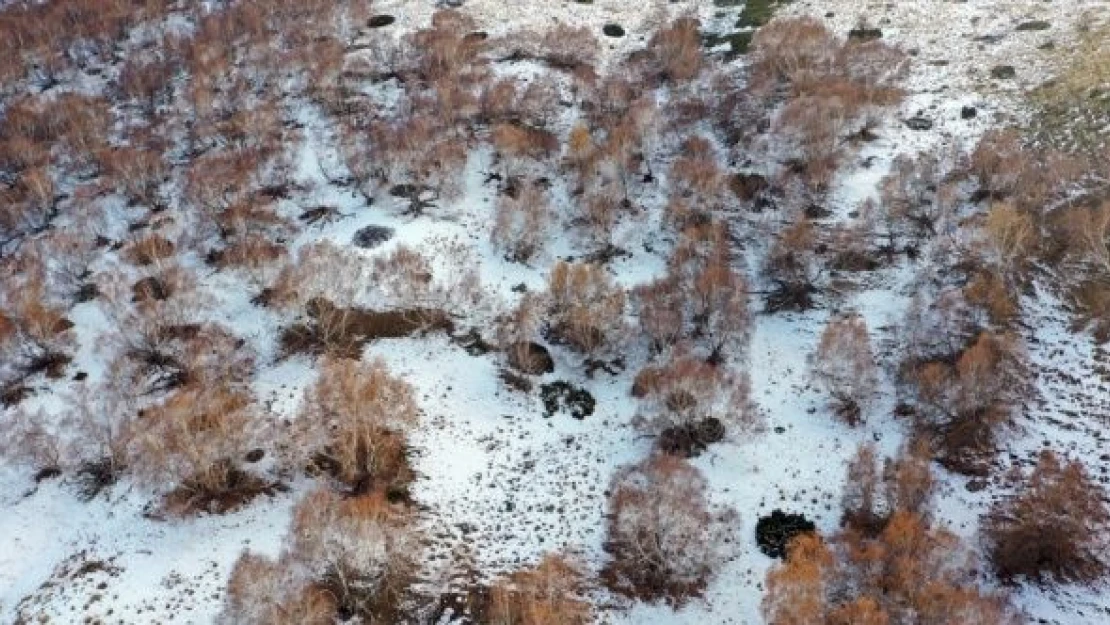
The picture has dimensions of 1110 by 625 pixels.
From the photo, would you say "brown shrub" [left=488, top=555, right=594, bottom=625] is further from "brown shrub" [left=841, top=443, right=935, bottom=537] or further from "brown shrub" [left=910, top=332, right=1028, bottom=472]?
"brown shrub" [left=910, top=332, right=1028, bottom=472]

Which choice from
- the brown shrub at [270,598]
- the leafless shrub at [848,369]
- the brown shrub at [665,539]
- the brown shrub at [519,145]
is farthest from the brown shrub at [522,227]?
the brown shrub at [270,598]

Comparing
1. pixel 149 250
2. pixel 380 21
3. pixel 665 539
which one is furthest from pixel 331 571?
pixel 380 21

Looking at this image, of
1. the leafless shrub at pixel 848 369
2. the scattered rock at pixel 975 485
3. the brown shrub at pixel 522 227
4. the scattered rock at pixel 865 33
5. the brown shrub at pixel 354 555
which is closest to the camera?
the brown shrub at pixel 354 555

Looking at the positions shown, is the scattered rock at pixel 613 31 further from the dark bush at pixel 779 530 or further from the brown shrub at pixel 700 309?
the dark bush at pixel 779 530

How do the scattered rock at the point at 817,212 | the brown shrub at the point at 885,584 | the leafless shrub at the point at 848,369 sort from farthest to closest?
the scattered rock at the point at 817,212, the leafless shrub at the point at 848,369, the brown shrub at the point at 885,584

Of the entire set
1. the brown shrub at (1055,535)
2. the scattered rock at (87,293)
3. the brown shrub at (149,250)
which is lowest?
the brown shrub at (1055,535)

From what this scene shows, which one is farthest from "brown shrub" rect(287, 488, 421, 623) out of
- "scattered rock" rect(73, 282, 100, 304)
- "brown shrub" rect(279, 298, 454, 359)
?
"scattered rock" rect(73, 282, 100, 304)
